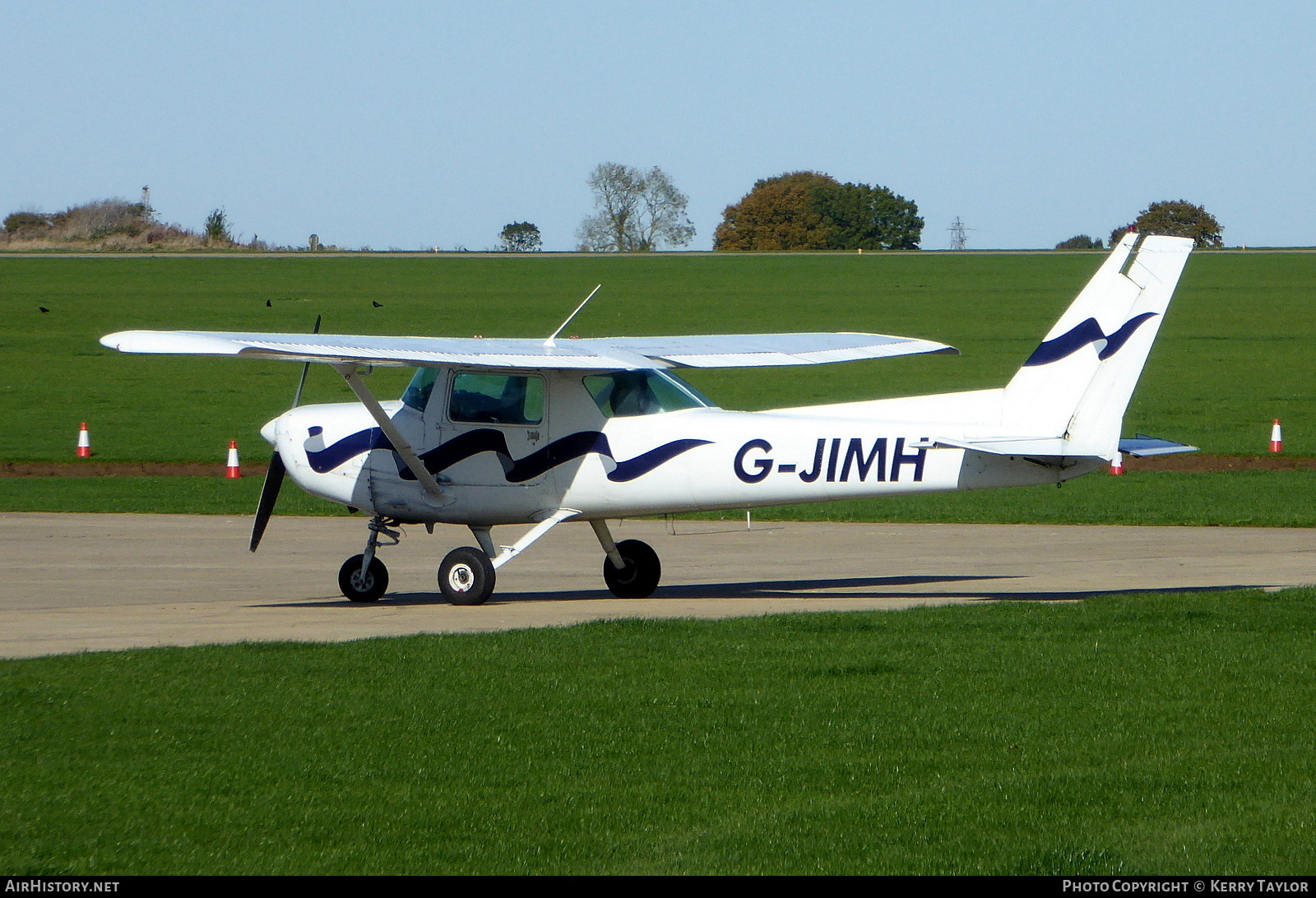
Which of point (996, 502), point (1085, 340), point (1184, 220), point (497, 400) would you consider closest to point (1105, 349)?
point (1085, 340)

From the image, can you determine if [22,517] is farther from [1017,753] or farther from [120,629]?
[1017,753]

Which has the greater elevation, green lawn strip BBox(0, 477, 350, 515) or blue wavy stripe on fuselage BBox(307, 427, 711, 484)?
blue wavy stripe on fuselage BBox(307, 427, 711, 484)

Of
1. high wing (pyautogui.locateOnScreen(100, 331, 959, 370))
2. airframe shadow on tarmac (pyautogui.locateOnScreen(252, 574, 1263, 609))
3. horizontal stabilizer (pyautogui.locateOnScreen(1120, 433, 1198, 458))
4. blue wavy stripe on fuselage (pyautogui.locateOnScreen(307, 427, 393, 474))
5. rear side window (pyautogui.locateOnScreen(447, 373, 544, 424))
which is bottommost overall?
airframe shadow on tarmac (pyautogui.locateOnScreen(252, 574, 1263, 609))

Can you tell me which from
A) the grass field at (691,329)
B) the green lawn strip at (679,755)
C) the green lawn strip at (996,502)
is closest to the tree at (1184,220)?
the grass field at (691,329)

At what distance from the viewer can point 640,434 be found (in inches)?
550

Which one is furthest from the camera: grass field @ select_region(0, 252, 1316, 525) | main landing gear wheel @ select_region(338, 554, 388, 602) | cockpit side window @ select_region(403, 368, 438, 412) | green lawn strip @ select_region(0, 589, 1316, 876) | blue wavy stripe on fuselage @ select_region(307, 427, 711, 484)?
grass field @ select_region(0, 252, 1316, 525)

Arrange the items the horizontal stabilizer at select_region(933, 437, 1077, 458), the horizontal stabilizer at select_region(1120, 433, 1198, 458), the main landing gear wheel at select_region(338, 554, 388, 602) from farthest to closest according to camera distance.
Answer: the main landing gear wheel at select_region(338, 554, 388, 602) → the horizontal stabilizer at select_region(1120, 433, 1198, 458) → the horizontal stabilizer at select_region(933, 437, 1077, 458)

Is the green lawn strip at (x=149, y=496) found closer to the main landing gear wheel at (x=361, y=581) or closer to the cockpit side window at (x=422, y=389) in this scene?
the main landing gear wheel at (x=361, y=581)

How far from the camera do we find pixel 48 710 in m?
8.14

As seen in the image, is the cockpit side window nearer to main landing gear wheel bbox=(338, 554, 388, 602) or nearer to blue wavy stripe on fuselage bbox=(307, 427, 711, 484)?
blue wavy stripe on fuselage bbox=(307, 427, 711, 484)

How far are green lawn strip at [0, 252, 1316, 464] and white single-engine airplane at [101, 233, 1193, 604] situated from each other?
1807cm

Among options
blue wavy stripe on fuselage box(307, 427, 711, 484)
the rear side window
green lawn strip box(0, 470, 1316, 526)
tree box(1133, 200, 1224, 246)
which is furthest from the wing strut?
tree box(1133, 200, 1224, 246)

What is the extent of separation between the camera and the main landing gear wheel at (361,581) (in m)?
14.5

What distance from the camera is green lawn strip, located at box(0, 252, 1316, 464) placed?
38125 mm
